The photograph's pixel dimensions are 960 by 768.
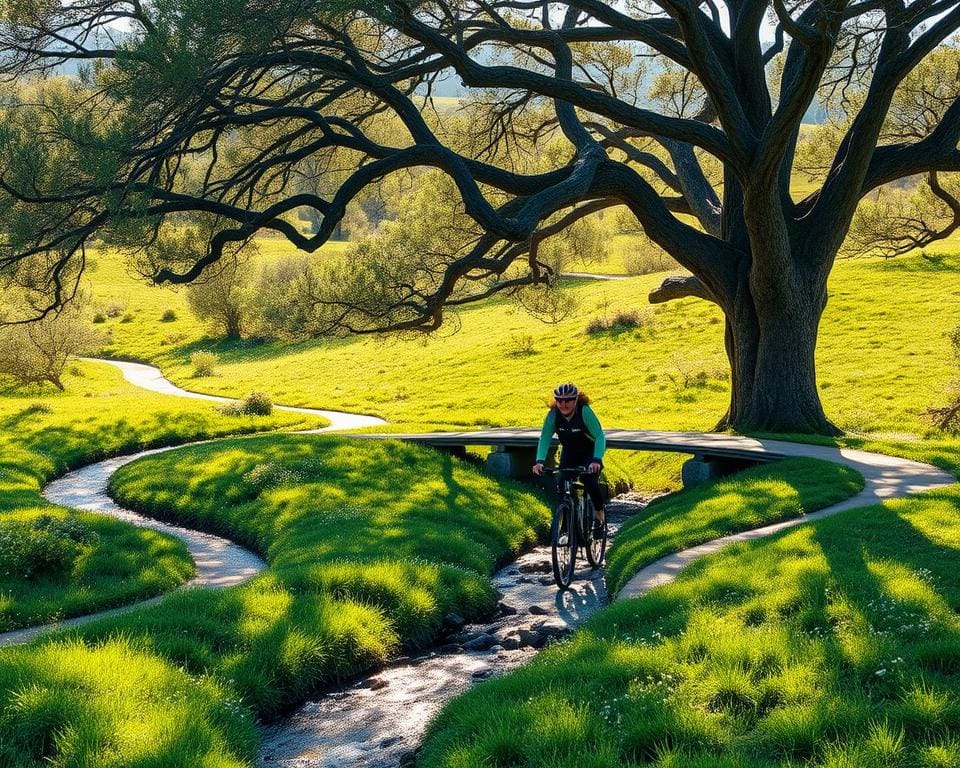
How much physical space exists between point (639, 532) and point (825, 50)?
819 centimetres

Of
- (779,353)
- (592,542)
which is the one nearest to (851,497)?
(592,542)

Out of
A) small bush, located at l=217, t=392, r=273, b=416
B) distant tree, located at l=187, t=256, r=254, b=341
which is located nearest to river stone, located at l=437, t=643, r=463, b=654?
small bush, located at l=217, t=392, r=273, b=416

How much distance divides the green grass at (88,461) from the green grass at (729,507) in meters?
6.50

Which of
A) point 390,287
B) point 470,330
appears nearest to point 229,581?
point 390,287

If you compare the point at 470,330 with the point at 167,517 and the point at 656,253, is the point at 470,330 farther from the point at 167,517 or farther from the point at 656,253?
the point at 167,517

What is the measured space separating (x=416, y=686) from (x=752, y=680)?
143 inches

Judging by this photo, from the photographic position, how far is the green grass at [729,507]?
1299cm

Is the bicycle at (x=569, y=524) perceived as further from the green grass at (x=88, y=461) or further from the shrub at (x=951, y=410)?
the shrub at (x=951, y=410)

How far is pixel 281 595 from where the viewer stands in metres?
10.6

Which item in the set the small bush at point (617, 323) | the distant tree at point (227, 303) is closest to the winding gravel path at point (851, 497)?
the small bush at point (617, 323)

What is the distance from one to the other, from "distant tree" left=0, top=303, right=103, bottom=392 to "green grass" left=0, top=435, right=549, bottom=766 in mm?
23990

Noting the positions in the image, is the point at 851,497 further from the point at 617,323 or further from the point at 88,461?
the point at 617,323

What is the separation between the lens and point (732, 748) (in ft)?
19.9

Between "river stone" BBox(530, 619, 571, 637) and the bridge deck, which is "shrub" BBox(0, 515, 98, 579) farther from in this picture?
Answer: the bridge deck
